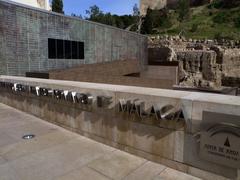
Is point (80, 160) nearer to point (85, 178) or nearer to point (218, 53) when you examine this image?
point (85, 178)

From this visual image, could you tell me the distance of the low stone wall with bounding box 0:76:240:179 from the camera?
7.89 ft

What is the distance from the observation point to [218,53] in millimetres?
23906

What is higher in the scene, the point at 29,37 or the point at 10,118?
the point at 29,37

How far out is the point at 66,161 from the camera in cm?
296

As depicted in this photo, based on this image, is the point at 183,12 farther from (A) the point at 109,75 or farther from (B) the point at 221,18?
(A) the point at 109,75

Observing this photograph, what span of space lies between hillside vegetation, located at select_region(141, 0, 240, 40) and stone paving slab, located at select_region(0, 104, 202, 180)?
119 feet

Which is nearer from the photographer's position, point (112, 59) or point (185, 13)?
point (112, 59)

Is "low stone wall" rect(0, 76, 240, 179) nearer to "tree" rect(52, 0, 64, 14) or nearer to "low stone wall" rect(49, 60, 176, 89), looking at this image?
"low stone wall" rect(49, 60, 176, 89)

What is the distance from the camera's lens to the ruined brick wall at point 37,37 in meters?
9.86

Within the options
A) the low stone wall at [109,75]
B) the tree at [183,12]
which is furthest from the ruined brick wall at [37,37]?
the tree at [183,12]

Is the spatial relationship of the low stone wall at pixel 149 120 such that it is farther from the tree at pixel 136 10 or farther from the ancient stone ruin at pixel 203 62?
the tree at pixel 136 10

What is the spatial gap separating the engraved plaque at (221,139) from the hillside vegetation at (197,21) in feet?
120

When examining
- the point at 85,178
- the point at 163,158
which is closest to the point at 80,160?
the point at 85,178

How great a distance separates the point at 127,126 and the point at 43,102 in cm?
241
